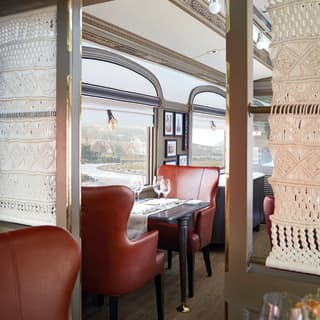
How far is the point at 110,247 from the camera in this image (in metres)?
2.62

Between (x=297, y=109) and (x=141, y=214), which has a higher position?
(x=297, y=109)

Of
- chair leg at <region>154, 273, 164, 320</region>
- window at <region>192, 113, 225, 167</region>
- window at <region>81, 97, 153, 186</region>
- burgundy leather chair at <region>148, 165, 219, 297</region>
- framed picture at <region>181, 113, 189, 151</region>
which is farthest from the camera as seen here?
window at <region>192, 113, 225, 167</region>

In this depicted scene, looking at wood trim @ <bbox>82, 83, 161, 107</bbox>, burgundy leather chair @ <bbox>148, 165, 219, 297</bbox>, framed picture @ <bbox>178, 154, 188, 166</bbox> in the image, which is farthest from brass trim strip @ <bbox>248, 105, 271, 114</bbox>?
framed picture @ <bbox>178, 154, 188, 166</bbox>

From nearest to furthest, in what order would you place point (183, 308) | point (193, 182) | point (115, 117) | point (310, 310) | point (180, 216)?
point (310, 310), point (180, 216), point (183, 308), point (193, 182), point (115, 117)

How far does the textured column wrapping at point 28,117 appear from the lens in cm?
199

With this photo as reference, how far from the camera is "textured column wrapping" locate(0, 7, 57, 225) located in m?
1.99

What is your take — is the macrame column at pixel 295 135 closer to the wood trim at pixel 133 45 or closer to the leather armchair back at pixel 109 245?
the leather armchair back at pixel 109 245

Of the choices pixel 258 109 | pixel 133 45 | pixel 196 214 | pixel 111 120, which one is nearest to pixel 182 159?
pixel 111 120

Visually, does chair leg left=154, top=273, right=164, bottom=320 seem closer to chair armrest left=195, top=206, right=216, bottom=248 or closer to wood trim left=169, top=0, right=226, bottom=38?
chair armrest left=195, top=206, right=216, bottom=248

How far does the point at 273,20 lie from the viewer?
1.39 m

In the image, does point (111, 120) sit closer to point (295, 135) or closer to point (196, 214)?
point (196, 214)

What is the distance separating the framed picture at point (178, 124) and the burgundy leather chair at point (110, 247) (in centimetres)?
347

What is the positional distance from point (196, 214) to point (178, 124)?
256 cm

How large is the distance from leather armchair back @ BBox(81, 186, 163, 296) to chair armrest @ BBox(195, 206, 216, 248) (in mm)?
1188
